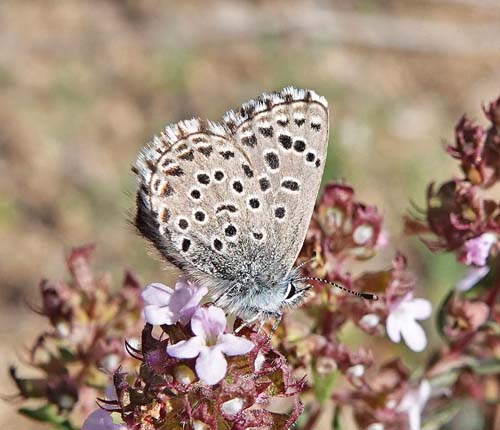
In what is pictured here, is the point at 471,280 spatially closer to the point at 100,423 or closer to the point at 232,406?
the point at 232,406

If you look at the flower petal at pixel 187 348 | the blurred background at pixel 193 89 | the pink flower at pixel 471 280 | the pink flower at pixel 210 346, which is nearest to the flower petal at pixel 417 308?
the pink flower at pixel 471 280

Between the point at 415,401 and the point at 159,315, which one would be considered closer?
the point at 159,315

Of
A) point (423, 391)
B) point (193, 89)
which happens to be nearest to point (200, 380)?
point (423, 391)

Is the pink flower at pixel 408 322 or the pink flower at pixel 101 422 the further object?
the pink flower at pixel 408 322

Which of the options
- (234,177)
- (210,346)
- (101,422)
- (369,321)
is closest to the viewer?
(210,346)

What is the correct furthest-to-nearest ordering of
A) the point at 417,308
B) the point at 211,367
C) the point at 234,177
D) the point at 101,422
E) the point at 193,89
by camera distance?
1. the point at 193,89
2. the point at 417,308
3. the point at 234,177
4. the point at 101,422
5. the point at 211,367

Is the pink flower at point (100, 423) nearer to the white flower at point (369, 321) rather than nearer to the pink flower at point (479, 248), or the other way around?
the white flower at point (369, 321)
